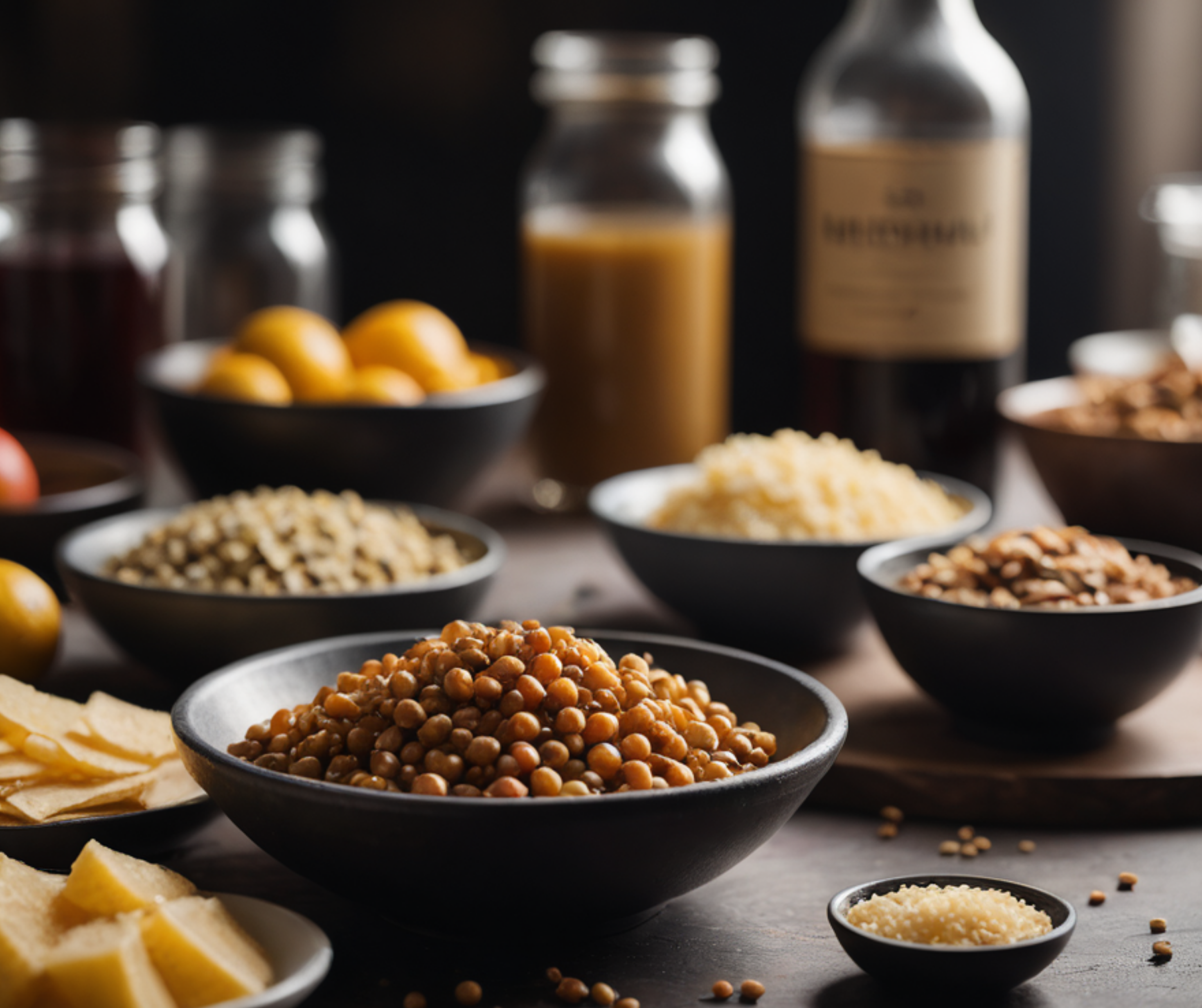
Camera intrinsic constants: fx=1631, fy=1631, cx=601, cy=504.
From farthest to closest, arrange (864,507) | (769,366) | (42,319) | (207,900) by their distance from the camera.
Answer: (769,366) → (42,319) → (864,507) → (207,900)

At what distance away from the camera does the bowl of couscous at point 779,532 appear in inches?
53.2

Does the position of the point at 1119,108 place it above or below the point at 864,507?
above

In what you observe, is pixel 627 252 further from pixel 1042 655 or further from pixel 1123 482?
pixel 1042 655

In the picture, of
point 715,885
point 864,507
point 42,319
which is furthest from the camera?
point 42,319

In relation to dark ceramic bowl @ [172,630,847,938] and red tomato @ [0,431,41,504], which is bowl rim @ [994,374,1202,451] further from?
red tomato @ [0,431,41,504]

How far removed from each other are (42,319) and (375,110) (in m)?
0.91

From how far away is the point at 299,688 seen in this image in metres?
1.07

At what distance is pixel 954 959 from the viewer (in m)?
0.83

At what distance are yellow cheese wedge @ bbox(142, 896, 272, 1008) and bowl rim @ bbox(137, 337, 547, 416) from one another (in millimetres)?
885

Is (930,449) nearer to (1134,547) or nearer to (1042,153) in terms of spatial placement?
(1134,547)

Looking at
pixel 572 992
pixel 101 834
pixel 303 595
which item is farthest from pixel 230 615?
pixel 572 992

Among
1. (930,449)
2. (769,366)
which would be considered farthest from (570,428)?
(769,366)

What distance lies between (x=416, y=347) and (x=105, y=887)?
3.47 feet

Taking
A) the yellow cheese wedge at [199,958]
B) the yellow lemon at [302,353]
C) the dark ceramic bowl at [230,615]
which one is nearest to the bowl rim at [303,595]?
the dark ceramic bowl at [230,615]
